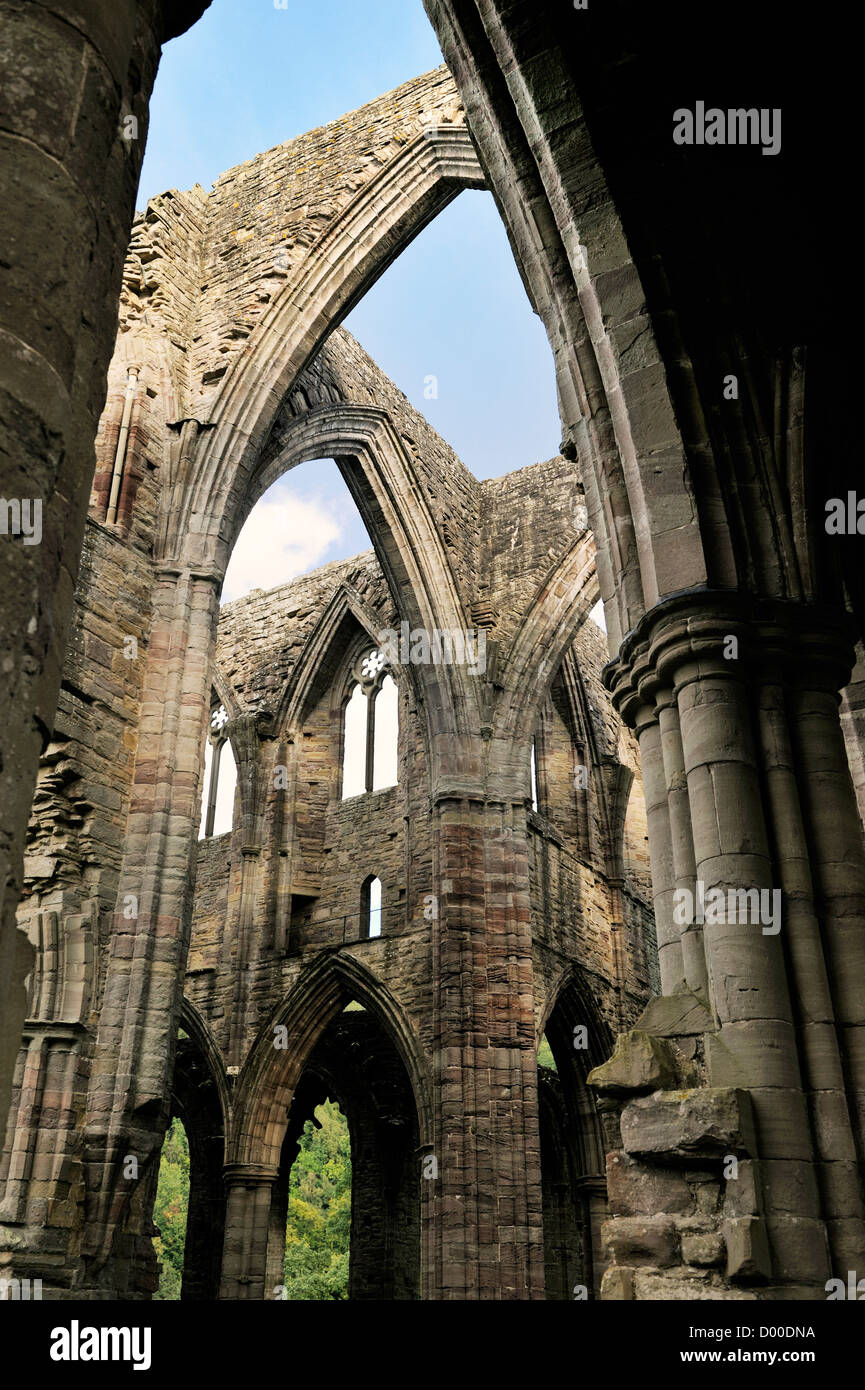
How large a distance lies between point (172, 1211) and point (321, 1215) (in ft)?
13.4

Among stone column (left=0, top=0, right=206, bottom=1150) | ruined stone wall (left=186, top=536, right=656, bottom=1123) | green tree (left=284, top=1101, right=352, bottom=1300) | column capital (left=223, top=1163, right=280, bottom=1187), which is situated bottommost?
stone column (left=0, top=0, right=206, bottom=1150)

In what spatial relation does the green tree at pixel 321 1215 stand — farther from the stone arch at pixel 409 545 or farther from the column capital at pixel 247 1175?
the stone arch at pixel 409 545

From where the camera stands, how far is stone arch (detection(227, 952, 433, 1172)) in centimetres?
1347

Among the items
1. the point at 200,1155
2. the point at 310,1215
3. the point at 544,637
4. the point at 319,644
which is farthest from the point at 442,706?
the point at 310,1215

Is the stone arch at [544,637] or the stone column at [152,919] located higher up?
the stone arch at [544,637]

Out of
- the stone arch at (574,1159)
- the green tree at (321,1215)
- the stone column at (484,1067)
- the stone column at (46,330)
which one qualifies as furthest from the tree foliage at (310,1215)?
the stone column at (46,330)

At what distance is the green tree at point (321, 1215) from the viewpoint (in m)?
20.5

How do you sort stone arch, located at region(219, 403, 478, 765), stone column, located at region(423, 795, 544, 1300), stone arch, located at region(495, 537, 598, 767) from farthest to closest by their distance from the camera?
1. stone arch, located at region(495, 537, 598, 767)
2. stone arch, located at region(219, 403, 478, 765)
3. stone column, located at region(423, 795, 544, 1300)

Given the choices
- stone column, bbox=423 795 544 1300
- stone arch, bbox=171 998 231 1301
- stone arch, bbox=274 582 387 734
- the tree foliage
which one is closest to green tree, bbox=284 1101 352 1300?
the tree foliage

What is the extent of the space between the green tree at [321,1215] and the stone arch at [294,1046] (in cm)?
546

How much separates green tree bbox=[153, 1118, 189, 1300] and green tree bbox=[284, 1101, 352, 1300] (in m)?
2.19

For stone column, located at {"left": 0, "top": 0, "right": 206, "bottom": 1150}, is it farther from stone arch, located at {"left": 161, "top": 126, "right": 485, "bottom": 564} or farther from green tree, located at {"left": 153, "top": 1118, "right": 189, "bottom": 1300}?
green tree, located at {"left": 153, "top": 1118, "right": 189, "bottom": 1300}
